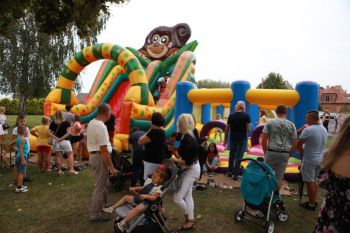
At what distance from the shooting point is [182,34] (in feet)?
47.2

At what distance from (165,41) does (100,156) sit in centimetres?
1119

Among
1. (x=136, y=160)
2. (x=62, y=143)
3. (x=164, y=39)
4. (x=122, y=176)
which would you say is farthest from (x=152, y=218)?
(x=164, y=39)

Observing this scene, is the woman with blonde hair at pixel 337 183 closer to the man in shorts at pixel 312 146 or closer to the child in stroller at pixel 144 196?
the child in stroller at pixel 144 196

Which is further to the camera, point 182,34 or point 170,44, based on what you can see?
point 182,34

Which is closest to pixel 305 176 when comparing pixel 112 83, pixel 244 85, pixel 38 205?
pixel 244 85

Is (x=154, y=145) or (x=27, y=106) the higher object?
(x=27, y=106)

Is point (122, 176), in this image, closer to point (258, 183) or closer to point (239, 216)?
point (239, 216)

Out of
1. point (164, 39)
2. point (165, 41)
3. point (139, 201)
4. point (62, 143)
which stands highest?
point (164, 39)

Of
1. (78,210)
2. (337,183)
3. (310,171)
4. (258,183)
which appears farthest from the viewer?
(310,171)

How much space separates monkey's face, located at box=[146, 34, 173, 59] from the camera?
1421cm

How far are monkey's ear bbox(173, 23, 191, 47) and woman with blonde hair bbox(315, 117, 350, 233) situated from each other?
12.8 m

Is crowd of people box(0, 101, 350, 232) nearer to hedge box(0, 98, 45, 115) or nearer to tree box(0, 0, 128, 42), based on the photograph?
tree box(0, 0, 128, 42)

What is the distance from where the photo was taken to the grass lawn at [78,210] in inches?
162

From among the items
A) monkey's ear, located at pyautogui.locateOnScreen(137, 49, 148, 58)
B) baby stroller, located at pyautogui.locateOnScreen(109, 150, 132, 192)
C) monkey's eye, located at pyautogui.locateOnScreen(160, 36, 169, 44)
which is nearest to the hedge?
monkey's ear, located at pyautogui.locateOnScreen(137, 49, 148, 58)
